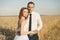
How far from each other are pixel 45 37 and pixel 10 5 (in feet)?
2.85

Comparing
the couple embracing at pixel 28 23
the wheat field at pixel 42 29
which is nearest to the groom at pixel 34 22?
the couple embracing at pixel 28 23

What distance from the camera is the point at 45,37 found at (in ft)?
11.6

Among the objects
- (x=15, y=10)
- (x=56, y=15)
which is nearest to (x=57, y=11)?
(x=56, y=15)

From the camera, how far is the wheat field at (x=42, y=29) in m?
3.46

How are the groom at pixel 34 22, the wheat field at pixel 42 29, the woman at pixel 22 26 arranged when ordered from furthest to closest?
the wheat field at pixel 42 29 → the groom at pixel 34 22 → the woman at pixel 22 26

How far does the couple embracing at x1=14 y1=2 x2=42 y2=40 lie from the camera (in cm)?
235

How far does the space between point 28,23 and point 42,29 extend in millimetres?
1225

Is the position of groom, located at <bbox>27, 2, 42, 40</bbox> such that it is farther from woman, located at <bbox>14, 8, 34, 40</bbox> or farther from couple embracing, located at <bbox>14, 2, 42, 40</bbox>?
woman, located at <bbox>14, 8, 34, 40</bbox>

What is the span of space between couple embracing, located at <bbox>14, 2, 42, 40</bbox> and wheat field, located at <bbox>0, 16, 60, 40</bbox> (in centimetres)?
88

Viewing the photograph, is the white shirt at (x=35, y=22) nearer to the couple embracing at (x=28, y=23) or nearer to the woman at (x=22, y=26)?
the couple embracing at (x=28, y=23)

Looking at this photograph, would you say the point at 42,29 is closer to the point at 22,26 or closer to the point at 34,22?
the point at 34,22

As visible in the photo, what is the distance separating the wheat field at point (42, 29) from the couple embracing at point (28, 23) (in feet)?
2.90

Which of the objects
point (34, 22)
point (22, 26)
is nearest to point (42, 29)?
point (34, 22)

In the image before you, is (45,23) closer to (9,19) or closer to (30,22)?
(9,19)
